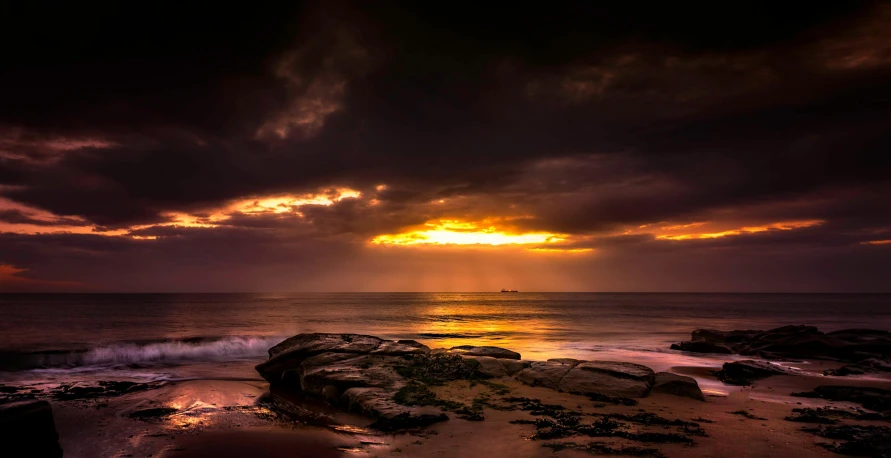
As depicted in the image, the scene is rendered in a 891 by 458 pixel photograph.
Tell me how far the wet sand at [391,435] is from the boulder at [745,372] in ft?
8.32

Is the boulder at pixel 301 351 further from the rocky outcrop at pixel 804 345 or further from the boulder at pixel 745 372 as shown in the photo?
the rocky outcrop at pixel 804 345

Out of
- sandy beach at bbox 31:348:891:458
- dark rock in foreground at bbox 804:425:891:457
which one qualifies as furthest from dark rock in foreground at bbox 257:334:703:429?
dark rock in foreground at bbox 804:425:891:457

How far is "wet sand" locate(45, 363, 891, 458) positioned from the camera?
9781mm

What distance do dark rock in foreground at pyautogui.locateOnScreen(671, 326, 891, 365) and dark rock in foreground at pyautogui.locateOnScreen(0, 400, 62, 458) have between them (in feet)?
112

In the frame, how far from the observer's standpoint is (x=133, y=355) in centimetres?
3023

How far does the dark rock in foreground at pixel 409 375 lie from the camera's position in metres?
13.2

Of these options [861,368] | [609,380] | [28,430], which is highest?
[28,430]

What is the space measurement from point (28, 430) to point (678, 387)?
17.8 metres

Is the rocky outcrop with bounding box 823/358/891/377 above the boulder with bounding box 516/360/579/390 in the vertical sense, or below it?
below

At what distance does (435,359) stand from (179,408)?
9.44 meters

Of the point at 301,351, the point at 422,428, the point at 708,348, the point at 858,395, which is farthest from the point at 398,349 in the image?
the point at 708,348

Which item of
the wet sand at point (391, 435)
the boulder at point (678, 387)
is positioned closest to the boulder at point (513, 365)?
the wet sand at point (391, 435)

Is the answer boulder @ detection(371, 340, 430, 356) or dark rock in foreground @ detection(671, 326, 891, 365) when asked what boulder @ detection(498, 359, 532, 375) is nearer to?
boulder @ detection(371, 340, 430, 356)

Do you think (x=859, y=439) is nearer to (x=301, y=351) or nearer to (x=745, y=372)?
(x=745, y=372)
